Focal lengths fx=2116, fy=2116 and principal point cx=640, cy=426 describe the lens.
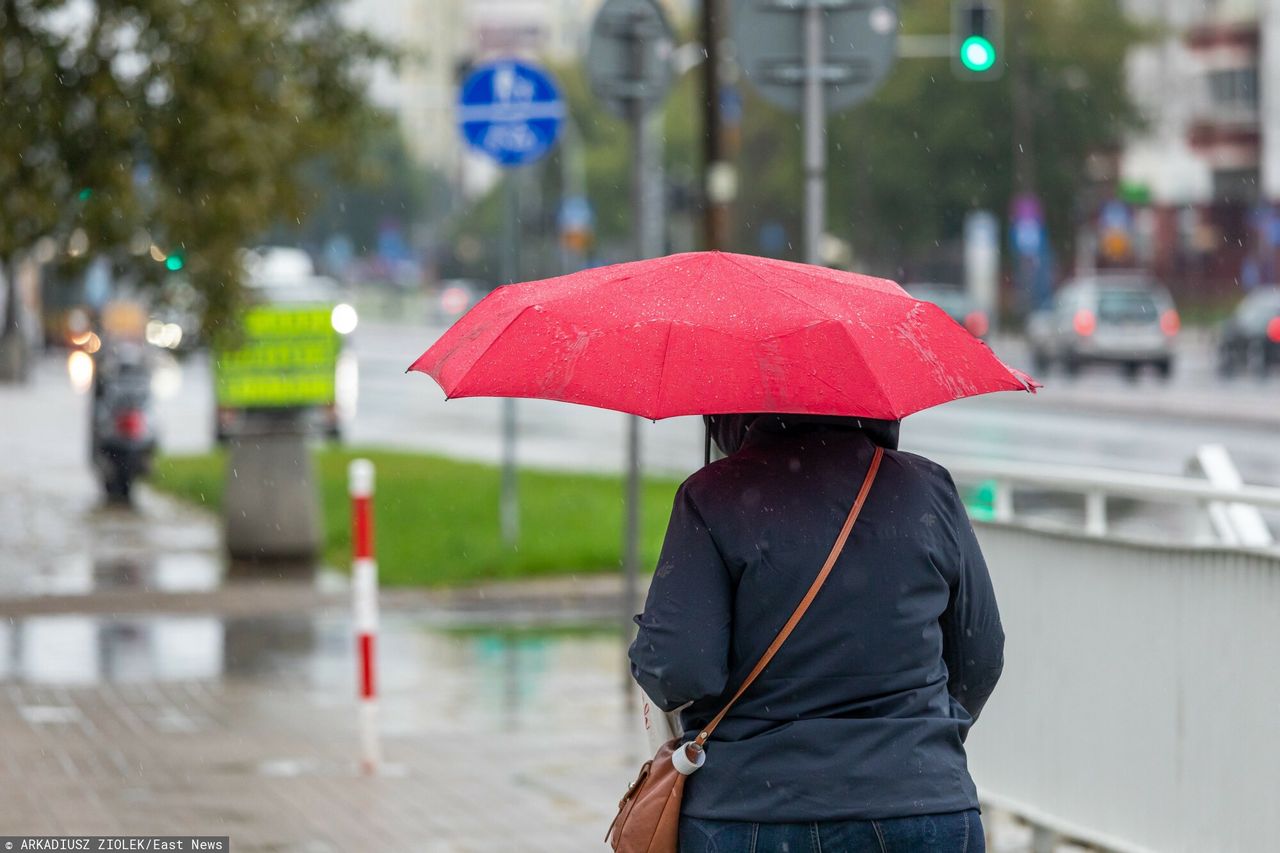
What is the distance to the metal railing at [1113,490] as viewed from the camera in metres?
5.39

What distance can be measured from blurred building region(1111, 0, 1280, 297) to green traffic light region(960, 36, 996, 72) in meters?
57.3

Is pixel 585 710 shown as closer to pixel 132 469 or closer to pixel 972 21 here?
pixel 972 21

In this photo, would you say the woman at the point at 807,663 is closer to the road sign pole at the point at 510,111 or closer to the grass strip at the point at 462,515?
the road sign pole at the point at 510,111

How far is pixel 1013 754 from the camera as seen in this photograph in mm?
6406

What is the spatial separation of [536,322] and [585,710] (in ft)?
18.7

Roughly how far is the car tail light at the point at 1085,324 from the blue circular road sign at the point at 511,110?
1066 inches

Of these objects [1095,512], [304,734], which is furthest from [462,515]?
[1095,512]

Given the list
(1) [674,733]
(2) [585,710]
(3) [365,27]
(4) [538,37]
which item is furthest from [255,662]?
(4) [538,37]

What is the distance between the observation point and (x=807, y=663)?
328 cm

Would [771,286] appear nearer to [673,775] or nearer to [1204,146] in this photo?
[673,775]

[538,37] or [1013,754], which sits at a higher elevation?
[538,37]

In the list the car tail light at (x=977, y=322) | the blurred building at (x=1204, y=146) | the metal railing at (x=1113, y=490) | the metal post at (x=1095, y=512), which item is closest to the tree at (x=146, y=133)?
the metal railing at (x=1113, y=490)

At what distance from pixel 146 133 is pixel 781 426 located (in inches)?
407

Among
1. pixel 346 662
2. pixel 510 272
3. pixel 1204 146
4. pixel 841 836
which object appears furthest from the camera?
pixel 1204 146
